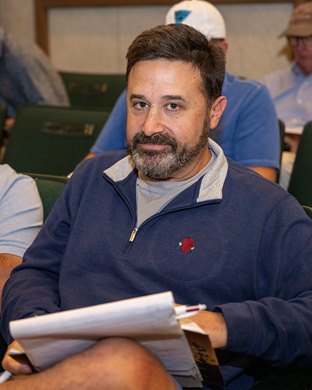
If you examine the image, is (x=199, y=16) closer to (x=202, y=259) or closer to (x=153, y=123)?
(x=153, y=123)

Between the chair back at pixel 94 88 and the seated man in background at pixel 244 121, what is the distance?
1256mm

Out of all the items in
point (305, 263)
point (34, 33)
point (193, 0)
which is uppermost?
point (193, 0)

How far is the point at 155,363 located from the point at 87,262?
402mm

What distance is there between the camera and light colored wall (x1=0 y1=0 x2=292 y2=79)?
4590 millimetres

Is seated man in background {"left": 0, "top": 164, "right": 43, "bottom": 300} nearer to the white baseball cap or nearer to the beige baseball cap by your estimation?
the white baseball cap

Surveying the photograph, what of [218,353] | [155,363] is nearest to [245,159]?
[218,353]

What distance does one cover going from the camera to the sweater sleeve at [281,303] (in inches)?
61.0

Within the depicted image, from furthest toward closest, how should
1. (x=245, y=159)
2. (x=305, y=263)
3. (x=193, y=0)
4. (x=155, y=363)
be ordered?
(x=193, y=0) → (x=245, y=159) → (x=305, y=263) → (x=155, y=363)

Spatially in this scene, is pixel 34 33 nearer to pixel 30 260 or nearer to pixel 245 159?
pixel 245 159

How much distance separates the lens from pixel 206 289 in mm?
1709

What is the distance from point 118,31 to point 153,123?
11.4 feet

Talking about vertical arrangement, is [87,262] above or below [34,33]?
above

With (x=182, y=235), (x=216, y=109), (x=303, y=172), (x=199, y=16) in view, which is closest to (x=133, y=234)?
(x=182, y=235)

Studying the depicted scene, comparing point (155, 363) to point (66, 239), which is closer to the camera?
point (155, 363)
